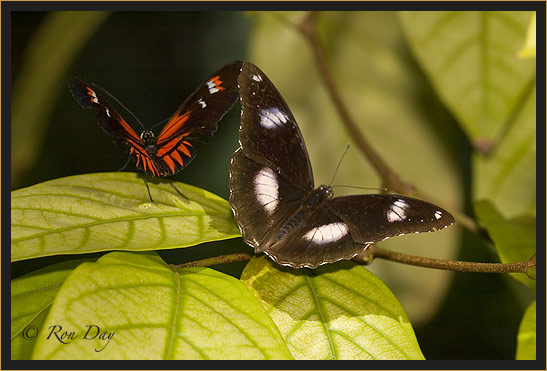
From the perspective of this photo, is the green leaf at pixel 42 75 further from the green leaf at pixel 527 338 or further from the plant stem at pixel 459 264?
the green leaf at pixel 527 338

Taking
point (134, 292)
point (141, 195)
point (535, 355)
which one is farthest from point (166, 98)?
point (535, 355)

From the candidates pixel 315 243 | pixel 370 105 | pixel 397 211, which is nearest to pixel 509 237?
pixel 397 211

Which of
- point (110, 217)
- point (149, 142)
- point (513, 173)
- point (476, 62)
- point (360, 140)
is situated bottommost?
point (110, 217)

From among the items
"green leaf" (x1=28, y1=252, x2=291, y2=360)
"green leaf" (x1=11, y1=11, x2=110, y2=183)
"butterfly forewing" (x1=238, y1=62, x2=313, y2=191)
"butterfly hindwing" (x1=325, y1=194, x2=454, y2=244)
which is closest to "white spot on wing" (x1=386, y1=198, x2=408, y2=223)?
"butterfly hindwing" (x1=325, y1=194, x2=454, y2=244)

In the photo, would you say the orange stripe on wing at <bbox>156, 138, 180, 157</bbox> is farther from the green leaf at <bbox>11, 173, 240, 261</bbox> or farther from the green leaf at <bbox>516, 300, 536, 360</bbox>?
the green leaf at <bbox>516, 300, 536, 360</bbox>

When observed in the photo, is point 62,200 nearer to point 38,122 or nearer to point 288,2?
point 288,2

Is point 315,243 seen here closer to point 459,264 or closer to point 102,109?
point 459,264
